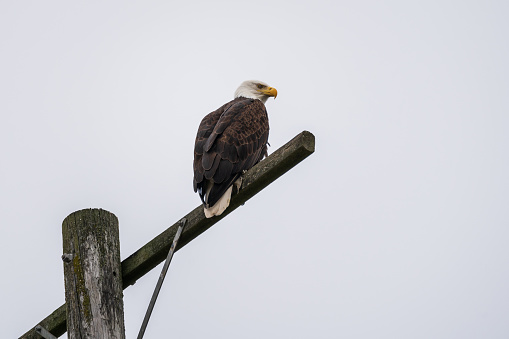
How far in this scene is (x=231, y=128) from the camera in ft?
15.8

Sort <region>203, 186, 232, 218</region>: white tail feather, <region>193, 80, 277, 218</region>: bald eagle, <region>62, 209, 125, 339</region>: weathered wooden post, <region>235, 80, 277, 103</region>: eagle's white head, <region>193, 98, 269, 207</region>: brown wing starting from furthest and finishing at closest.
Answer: <region>235, 80, 277, 103</region>: eagle's white head
<region>193, 98, 269, 207</region>: brown wing
<region>193, 80, 277, 218</region>: bald eagle
<region>203, 186, 232, 218</region>: white tail feather
<region>62, 209, 125, 339</region>: weathered wooden post

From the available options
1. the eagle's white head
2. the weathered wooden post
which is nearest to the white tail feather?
the weathered wooden post

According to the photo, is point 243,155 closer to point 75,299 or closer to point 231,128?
point 231,128

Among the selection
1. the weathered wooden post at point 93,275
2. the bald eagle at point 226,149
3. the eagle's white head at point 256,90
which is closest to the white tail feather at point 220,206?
the bald eagle at point 226,149

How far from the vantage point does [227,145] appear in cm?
455

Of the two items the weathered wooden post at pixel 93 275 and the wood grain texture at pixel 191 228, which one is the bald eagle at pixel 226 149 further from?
the weathered wooden post at pixel 93 275

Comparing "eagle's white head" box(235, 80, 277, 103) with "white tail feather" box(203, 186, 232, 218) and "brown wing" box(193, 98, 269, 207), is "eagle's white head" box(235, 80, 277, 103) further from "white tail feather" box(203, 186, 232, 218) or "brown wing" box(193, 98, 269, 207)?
"white tail feather" box(203, 186, 232, 218)

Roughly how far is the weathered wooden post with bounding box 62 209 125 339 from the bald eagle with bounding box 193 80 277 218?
455mm

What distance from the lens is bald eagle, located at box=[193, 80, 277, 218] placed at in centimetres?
371

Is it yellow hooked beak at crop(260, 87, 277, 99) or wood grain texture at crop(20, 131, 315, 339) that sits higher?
yellow hooked beak at crop(260, 87, 277, 99)

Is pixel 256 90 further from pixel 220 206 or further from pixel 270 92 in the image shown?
pixel 220 206

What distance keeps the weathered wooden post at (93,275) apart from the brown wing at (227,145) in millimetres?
587

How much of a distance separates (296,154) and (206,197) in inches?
30.9

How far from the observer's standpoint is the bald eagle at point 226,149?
146 inches
